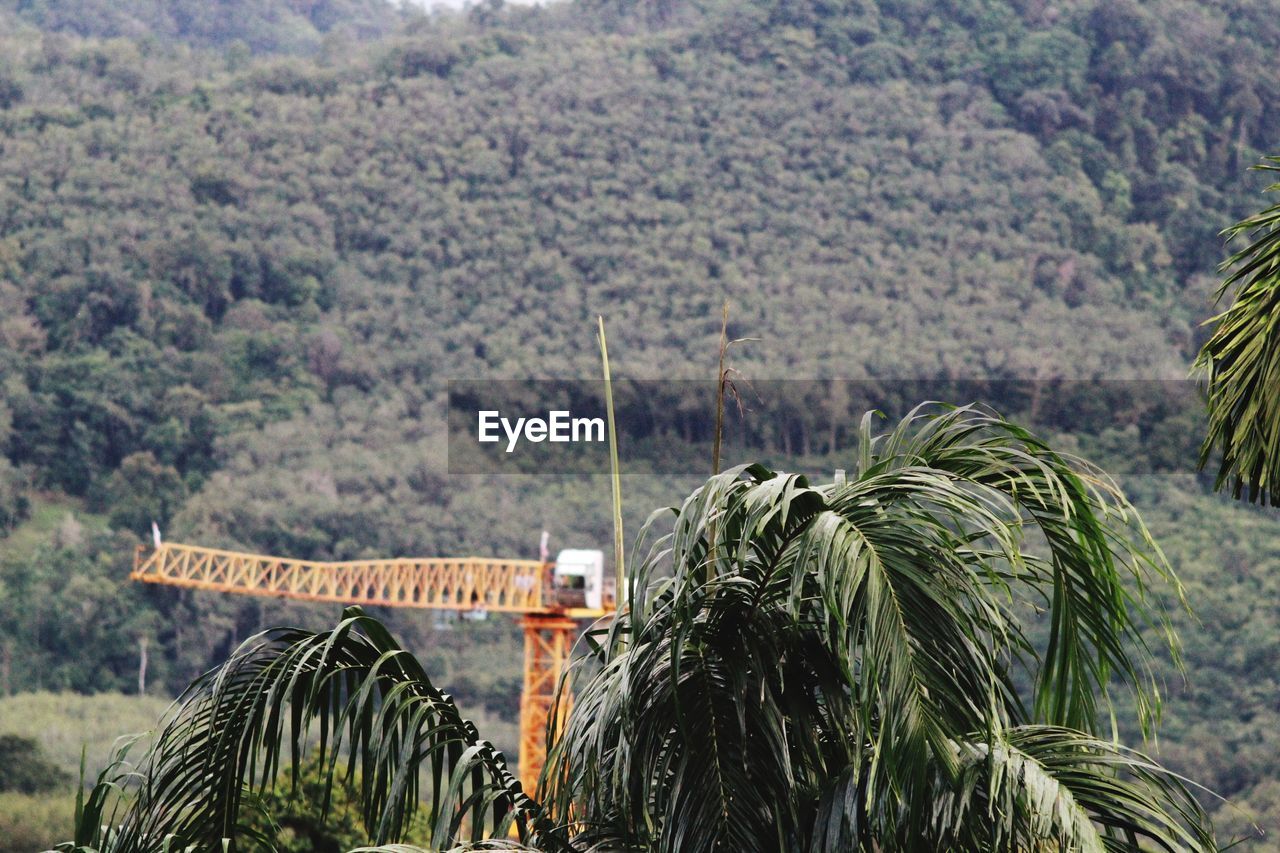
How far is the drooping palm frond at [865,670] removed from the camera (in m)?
2.39

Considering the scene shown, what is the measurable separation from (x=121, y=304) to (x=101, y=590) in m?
12.8

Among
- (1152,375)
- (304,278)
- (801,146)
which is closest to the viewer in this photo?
(1152,375)

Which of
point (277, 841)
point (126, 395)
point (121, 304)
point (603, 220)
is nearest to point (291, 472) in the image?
point (126, 395)

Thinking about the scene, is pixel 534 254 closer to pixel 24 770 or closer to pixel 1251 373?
pixel 24 770

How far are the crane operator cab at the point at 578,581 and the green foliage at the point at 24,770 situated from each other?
1160 centimetres

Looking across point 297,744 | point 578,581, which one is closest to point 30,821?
point 578,581

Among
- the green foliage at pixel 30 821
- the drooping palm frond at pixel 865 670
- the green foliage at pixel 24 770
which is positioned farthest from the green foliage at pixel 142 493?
the drooping palm frond at pixel 865 670

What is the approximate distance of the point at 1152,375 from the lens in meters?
48.1

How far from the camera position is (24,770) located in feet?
105

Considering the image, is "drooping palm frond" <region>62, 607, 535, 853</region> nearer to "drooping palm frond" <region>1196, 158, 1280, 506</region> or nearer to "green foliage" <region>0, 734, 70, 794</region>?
"drooping palm frond" <region>1196, 158, 1280, 506</region>

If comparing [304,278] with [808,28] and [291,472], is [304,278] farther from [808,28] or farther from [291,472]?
[808,28]

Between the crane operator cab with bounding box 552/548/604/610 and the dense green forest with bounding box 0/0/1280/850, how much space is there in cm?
1379

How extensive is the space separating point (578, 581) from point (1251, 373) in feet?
75.1

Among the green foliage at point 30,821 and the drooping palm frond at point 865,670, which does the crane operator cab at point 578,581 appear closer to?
the green foliage at point 30,821
